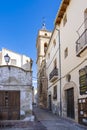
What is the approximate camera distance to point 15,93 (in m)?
15.2

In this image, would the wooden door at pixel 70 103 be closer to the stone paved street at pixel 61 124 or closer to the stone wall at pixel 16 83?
the stone paved street at pixel 61 124

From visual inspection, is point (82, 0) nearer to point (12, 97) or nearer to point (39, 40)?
point (12, 97)

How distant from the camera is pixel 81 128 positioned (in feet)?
40.7

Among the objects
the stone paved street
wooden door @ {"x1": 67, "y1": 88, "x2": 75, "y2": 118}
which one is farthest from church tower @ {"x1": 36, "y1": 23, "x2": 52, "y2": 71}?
the stone paved street

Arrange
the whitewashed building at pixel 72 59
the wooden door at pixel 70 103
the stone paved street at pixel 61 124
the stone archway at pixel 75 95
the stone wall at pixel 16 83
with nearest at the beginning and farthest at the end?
1. the stone paved street at pixel 61 124
2. the whitewashed building at pixel 72 59
3. the stone archway at pixel 75 95
4. the stone wall at pixel 16 83
5. the wooden door at pixel 70 103

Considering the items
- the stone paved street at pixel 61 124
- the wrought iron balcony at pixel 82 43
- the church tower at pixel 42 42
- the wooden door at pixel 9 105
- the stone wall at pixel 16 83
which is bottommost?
the stone paved street at pixel 61 124

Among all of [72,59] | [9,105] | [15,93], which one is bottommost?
[9,105]

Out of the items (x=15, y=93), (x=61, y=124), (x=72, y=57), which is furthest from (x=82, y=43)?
(x=15, y=93)

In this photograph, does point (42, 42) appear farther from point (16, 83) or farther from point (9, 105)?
point (9, 105)

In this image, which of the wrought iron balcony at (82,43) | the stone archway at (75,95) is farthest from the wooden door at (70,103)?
the wrought iron balcony at (82,43)

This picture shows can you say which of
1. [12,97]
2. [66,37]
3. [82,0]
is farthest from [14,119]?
Answer: [82,0]

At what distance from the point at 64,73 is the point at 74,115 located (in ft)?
13.0

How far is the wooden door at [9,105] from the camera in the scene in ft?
48.8

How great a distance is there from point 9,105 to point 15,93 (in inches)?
32.2
